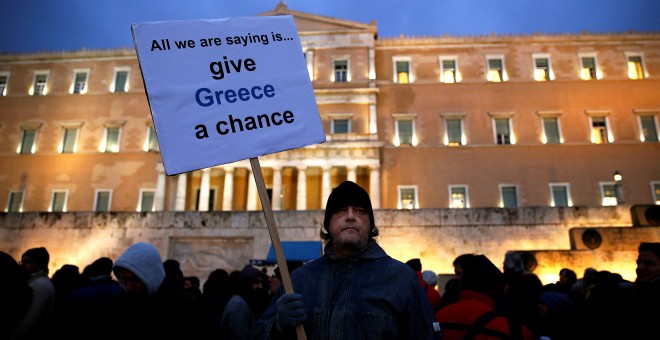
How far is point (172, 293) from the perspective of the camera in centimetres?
320

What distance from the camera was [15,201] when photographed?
30875mm

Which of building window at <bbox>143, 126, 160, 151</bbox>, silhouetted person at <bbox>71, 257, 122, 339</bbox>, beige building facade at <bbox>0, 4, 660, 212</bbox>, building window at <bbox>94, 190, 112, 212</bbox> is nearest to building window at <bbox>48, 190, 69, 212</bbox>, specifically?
beige building facade at <bbox>0, 4, 660, 212</bbox>

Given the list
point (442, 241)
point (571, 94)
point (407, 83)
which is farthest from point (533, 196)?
point (442, 241)

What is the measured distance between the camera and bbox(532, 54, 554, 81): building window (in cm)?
3031

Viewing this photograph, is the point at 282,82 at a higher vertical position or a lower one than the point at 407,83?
lower

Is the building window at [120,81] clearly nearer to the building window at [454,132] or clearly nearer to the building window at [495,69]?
the building window at [454,132]

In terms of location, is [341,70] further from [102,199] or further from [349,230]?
[349,230]

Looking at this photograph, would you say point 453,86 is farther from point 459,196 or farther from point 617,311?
point 617,311

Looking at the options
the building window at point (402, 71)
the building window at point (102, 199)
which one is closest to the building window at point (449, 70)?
the building window at point (402, 71)

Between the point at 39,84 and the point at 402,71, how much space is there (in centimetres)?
2636

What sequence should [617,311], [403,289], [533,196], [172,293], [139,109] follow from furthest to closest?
[139,109]
[533,196]
[617,311]
[172,293]
[403,289]

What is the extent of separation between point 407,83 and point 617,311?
2829cm

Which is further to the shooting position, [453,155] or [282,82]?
[453,155]

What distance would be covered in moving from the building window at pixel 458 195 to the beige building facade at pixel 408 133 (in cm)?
8
